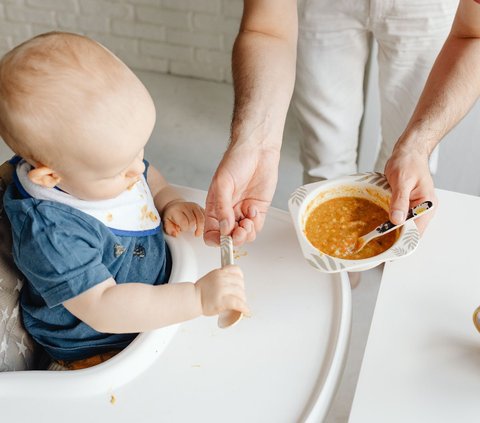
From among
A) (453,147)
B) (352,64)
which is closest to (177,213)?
(352,64)

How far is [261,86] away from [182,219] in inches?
14.5

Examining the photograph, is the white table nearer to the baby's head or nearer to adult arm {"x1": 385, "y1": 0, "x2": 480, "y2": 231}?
adult arm {"x1": 385, "y1": 0, "x2": 480, "y2": 231}

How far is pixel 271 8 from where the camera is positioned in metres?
1.25

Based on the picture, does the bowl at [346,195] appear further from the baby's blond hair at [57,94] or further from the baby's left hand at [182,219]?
the baby's blond hair at [57,94]

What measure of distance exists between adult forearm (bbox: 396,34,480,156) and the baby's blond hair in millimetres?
592

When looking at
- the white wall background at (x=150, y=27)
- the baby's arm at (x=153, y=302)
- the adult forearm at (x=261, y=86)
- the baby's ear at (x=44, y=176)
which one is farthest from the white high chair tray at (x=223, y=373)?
the white wall background at (x=150, y=27)

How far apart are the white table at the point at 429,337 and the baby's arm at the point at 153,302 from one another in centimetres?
19

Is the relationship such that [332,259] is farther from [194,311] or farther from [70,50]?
[70,50]

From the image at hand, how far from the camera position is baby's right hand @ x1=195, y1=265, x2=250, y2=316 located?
78 centimetres

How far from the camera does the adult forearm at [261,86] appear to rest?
1.14 meters

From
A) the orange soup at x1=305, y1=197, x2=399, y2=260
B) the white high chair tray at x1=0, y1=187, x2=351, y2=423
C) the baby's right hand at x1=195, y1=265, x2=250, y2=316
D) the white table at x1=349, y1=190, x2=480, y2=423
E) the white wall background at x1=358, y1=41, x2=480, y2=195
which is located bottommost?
the white wall background at x1=358, y1=41, x2=480, y2=195

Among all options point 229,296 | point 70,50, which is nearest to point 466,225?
point 229,296

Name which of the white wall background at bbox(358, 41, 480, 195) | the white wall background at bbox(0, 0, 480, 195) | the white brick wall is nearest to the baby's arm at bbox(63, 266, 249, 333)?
the white wall background at bbox(358, 41, 480, 195)

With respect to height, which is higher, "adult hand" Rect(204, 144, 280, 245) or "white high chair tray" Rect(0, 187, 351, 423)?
"adult hand" Rect(204, 144, 280, 245)
